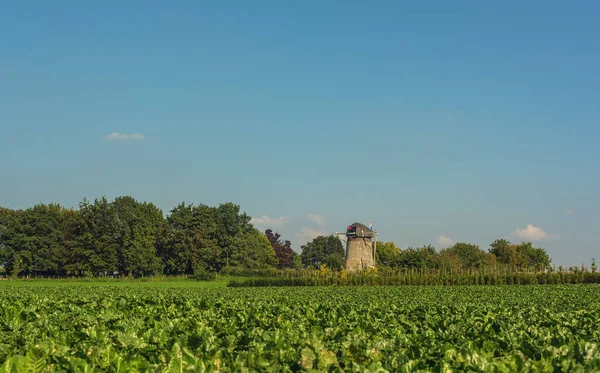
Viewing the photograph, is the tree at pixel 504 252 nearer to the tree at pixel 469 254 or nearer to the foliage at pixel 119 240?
the tree at pixel 469 254

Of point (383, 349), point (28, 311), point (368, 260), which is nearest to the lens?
point (383, 349)

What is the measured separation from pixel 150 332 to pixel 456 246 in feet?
396

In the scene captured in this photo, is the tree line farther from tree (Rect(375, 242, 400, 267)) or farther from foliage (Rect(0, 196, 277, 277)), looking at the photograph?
tree (Rect(375, 242, 400, 267))

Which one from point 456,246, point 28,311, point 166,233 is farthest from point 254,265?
point 28,311

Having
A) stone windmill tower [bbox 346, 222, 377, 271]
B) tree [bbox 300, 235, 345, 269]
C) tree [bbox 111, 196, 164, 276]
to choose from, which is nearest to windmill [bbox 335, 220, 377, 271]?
stone windmill tower [bbox 346, 222, 377, 271]

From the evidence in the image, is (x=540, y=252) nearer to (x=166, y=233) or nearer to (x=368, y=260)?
(x=368, y=260)

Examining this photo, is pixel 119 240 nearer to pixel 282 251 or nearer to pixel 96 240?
pixel 96 240

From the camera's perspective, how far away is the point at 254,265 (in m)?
116

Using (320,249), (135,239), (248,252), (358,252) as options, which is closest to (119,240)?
(135,239)

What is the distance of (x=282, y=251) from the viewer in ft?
493

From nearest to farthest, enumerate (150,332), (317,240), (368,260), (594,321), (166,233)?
(150,332) < (594,321) < (368,260) < (166,233) < (317,240)

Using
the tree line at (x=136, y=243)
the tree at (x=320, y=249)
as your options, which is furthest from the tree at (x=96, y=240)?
the tree at (x=320, y=249)

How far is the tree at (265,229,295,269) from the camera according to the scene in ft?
484

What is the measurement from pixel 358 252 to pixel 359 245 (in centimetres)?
110
